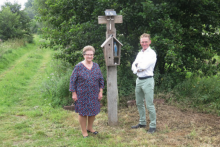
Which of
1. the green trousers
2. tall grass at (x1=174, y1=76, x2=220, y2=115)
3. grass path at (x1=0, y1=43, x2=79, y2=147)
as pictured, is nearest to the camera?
the green trousers

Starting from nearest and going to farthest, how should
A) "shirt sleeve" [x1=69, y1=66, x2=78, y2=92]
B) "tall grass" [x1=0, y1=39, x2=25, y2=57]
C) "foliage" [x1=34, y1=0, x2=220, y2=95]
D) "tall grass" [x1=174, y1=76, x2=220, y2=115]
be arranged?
"shirt sleeve" [x1=69, y1=66, x2=78, y2=92] → "tall grass" [x1=174, y1=76, x2=220, y2=115] → "foliage" [x1=34, y1=0, x2=220, y2=95] → "tall grass" [x1=0, y1=39, x2=25, y2=57]

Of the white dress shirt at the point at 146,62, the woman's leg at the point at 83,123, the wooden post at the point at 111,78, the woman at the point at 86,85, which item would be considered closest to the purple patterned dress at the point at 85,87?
the woman at the point at 86,85

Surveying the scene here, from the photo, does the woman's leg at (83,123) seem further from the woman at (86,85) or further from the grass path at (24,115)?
the grass path at (24,115)

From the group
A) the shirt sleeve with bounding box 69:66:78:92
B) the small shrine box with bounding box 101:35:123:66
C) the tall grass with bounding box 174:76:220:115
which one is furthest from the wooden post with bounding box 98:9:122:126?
the tall grass with bounding box 174:76:220:115

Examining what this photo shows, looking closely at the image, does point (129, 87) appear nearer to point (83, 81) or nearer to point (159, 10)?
point (159, 10)

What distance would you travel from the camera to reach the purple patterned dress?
3984mm

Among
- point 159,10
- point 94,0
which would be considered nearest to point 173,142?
point 159,10

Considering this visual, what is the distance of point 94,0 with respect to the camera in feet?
21.9

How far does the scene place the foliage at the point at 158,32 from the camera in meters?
6.01

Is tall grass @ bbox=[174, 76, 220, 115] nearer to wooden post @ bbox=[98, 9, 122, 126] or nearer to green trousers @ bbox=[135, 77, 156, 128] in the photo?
green trousers @ bbox=[135, 77, 156, 128]

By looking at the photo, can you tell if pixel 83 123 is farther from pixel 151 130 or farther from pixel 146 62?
pixel 146 62

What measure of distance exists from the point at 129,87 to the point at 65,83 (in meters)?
2.11

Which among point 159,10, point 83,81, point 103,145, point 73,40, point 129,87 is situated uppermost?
point 159,10

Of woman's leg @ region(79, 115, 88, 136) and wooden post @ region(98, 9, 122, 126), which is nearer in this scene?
woman's leg @ region(79, 115, 88, 136)
